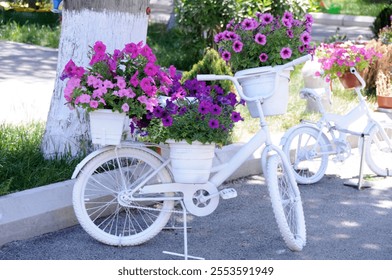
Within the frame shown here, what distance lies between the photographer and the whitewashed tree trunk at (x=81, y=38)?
6.60m

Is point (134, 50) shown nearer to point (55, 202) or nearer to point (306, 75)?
point (55, 202)

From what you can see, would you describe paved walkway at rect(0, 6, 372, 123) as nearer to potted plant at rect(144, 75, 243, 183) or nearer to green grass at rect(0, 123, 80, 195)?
green grass at rect(0, 123, 80, 195)

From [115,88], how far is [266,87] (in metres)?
1.02

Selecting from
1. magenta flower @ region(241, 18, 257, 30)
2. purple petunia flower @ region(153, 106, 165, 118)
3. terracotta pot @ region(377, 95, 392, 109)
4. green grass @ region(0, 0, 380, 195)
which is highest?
magenta flower @ region(241, 18, 257, 30)

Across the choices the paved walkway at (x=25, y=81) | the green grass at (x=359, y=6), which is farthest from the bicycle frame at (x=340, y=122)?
the green grass at (x=359, y=6)

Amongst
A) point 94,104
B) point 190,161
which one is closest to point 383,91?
point 190,161

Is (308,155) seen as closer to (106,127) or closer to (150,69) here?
(150,69)

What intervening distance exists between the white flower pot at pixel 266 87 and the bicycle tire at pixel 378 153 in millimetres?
1822

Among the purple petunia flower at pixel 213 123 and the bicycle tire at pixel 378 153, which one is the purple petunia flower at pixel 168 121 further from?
the bicycle tire at pixel 378 153

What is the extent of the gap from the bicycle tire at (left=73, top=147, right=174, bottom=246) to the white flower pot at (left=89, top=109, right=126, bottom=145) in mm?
170

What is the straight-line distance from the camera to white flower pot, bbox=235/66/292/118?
5.72 m

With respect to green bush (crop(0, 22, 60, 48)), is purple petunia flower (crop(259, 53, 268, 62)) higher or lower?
higher

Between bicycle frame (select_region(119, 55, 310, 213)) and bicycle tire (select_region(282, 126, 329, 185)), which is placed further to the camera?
bicycle tire (select_region(282, 126, 329, 185))

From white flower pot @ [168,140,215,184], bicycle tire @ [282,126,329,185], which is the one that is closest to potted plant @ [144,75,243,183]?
white flower pot @ [168,140,215,184]
